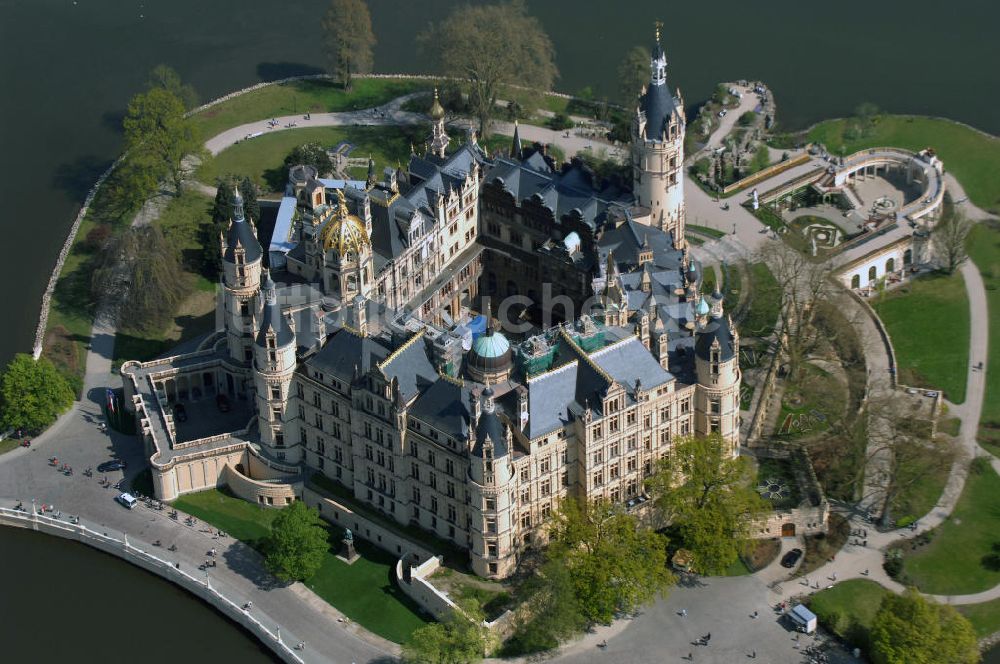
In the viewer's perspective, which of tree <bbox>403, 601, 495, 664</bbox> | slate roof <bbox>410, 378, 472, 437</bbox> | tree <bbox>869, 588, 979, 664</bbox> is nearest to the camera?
tree <bbox>869, 588, 979, 664</bbox>

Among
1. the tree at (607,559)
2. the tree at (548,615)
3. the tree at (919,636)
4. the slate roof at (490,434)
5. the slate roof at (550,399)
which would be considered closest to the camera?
the tree at (919,636)

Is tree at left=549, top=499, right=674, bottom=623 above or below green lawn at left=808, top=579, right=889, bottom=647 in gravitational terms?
above

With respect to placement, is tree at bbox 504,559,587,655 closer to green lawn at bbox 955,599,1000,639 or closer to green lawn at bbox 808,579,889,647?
green lawn at bbox 808,579,889,647

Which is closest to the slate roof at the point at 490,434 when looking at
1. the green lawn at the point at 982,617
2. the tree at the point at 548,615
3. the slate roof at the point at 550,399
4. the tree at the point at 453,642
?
the slate roof at the point at 550,399

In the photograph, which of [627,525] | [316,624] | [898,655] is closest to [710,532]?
[627,525]

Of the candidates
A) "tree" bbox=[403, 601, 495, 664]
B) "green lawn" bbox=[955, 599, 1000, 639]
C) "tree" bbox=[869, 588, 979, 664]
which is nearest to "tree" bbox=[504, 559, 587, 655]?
"tree" bbox=[403, 601, 495, 664]

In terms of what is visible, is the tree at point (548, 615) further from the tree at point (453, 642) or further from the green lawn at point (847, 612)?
the green lawn at point (847, 612)

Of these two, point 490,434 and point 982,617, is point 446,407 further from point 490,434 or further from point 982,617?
point 982,617

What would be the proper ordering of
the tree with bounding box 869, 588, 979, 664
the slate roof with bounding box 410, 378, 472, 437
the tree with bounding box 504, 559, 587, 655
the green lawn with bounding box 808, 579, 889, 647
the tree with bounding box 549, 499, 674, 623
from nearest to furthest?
the tree with bounding box 869, 588, 979, 664 < the tree with bounding box 504, 559, 587, 655 < the tree with bounding box 549, 499, 674, 623 < the green lawn with bounding box 808, 579, 889, 647 < the slate roof with bounding box 410, 378, 472, 437
